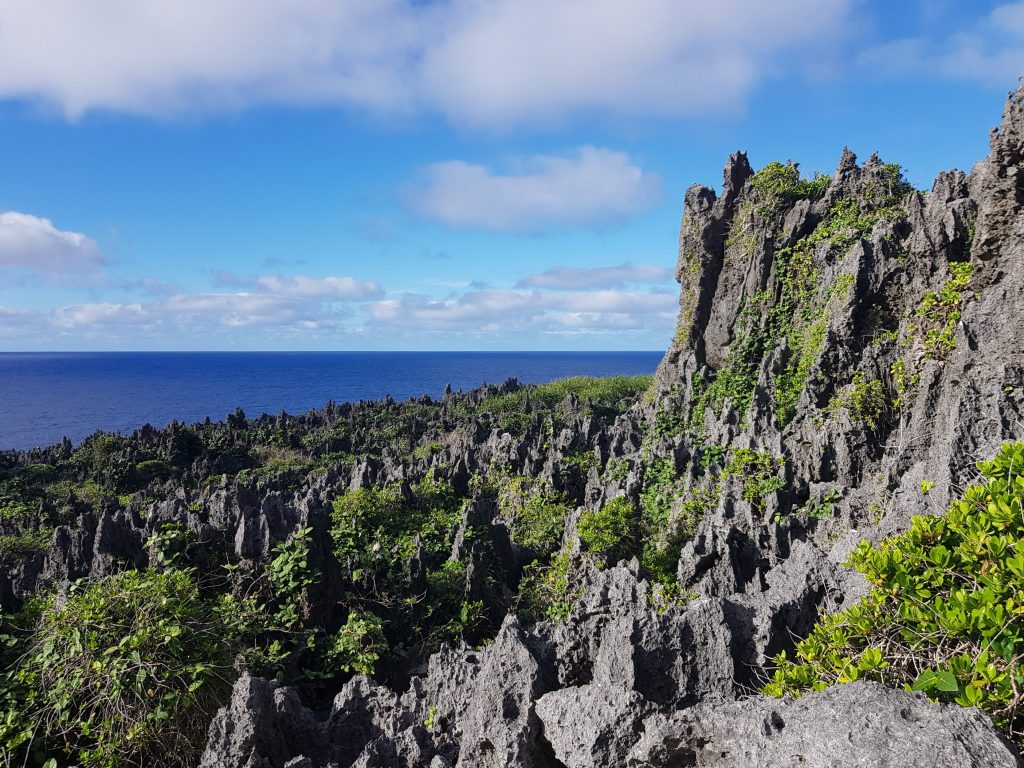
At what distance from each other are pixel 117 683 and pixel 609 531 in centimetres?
1080

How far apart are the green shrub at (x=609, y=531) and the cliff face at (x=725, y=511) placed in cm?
17

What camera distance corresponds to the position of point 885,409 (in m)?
14.0

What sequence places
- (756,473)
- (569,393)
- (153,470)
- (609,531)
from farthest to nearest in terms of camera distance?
1. (569,393)
2. (153,470)
3. (609,531)
4. (756,473)

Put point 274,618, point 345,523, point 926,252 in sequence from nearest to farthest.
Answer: point 274,618 < point 926,252 < point 345,523

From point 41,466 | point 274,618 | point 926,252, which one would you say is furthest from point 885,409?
point 41,466

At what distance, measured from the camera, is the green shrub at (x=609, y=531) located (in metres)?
14.7

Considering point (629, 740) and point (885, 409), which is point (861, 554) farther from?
point (885, 409)

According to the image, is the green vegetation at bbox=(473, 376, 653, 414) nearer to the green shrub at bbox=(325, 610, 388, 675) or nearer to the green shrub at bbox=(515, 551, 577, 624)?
the green shrub at bbox=(515, 551, 577, 624)

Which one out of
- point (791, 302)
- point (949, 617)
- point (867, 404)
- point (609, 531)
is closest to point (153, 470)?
point (609, 531)

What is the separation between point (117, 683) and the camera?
22.7ft

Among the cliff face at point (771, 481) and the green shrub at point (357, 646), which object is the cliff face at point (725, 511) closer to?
the cliff face at point (771, 481)

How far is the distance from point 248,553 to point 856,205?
2199 cm

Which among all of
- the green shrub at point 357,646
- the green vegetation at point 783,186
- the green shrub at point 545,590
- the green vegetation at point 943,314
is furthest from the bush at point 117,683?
the green vegetation at point 783,186

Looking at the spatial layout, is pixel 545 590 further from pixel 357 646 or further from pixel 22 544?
pixel 22 544
